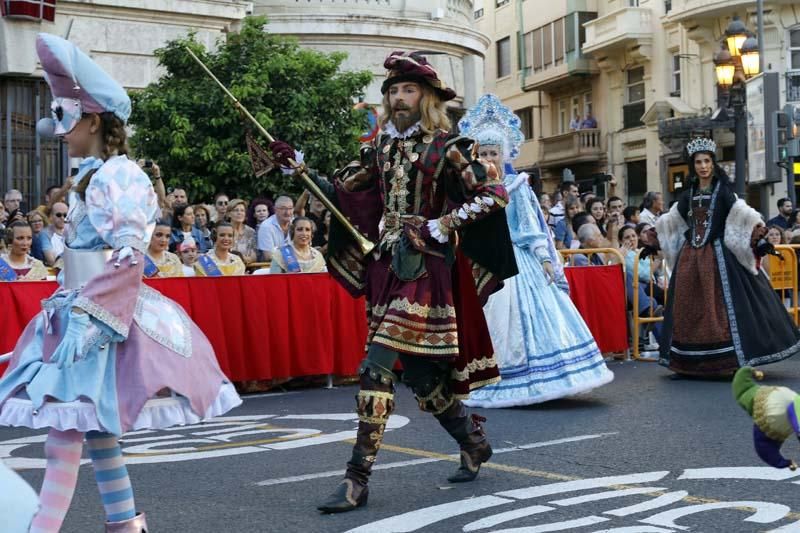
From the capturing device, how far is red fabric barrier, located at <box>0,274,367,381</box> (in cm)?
1014

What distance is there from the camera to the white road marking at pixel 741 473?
585 centimetres

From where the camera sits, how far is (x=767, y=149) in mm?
15672

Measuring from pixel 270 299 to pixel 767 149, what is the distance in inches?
312

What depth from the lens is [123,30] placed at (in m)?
20.3

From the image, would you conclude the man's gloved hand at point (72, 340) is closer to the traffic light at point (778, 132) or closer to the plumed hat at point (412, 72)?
the plumed hat at point (412, 72)

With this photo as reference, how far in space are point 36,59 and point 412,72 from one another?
50.2 feet

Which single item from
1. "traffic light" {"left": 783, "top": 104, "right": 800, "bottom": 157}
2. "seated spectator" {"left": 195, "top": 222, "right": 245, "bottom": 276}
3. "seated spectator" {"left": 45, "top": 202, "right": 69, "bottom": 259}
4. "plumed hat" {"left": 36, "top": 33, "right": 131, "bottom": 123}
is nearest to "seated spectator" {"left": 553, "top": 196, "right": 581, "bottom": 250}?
"traffic light" {"left": 783, "top": 104, "right": 800, "bottom": 157}

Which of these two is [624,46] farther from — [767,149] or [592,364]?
[592,364]

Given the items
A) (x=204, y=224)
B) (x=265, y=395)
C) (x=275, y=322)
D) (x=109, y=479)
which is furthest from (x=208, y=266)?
(x=109, y=479)

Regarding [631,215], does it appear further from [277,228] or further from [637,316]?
[277,228]

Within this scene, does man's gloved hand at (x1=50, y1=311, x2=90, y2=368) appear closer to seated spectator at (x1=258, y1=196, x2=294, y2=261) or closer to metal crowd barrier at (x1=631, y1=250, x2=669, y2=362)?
seated spectator at (x1=258, y1=196, x2=294, y2=261)

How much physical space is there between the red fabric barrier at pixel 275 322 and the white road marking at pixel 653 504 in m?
5.22

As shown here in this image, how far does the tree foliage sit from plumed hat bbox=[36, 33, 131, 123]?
13.1 m

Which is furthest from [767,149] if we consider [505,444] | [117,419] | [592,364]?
[117,419]
